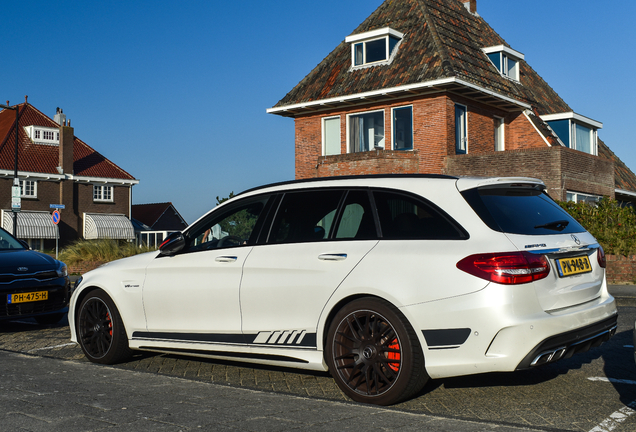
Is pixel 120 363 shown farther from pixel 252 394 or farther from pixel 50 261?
pixel 50 261

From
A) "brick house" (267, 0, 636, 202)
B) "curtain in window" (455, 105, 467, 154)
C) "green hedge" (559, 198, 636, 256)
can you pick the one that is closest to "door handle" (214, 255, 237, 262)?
"green hedge" (559, 198, 636, 256)

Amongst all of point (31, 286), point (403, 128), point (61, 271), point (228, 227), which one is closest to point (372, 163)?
point (403, 128)

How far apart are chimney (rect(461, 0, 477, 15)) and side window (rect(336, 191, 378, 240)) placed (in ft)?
91.0

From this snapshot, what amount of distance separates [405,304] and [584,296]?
4.55 feet

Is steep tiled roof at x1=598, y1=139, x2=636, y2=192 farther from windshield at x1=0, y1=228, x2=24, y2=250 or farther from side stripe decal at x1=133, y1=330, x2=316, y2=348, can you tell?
side stripe decal at x1=133, y1=330, x2=316, y2=348

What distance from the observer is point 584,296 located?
16.1 ft

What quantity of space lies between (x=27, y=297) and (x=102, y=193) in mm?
43047

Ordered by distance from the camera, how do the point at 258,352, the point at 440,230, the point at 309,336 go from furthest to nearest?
1. the point at 258,352
2. the point at 309,336
3. the point at 440,230

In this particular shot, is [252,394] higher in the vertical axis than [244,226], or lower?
lower

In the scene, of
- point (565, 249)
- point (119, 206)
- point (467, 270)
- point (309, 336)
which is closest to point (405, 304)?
point (467, 270)

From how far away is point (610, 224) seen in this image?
15945mm

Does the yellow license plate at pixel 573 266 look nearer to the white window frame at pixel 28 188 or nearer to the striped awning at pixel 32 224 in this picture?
the striped awning at pixel 32 224

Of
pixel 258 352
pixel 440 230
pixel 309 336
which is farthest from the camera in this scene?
pixel 258 352

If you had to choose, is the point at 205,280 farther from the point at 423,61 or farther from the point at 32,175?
the point at 32,175
